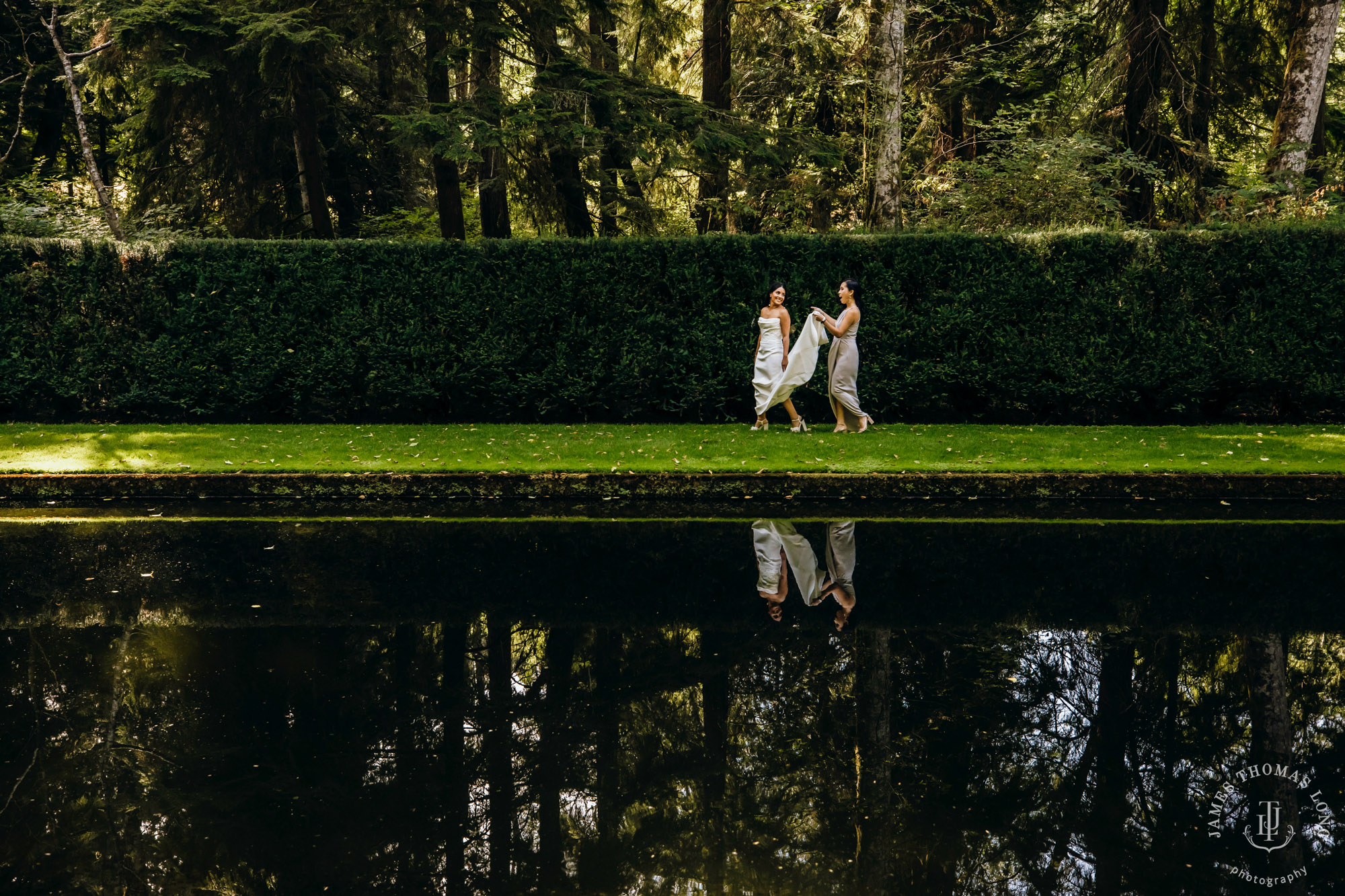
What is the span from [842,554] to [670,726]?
11.5 feet

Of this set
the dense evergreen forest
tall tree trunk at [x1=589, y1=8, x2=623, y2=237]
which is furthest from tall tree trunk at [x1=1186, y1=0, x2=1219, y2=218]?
tall tree trunk at [x1=589, y1=8, x2=623, y2=237]

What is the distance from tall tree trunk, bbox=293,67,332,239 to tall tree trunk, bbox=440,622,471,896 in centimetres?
1655

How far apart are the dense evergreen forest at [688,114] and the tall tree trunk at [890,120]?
5cm

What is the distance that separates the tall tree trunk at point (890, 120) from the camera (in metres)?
16.6

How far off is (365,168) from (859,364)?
14.3m

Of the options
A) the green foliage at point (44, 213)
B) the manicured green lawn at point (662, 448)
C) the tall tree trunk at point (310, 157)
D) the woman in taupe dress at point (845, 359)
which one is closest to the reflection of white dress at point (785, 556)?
the manicured green lawn at point (662, 448)

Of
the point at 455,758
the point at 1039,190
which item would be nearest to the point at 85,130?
the point at 1039,190

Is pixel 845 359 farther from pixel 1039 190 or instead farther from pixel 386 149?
pixel 386 149

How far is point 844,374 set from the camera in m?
13.2

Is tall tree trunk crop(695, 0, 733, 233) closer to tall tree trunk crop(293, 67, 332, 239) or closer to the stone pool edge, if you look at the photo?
tall tree trunk crop(293, 67, 332, 239)

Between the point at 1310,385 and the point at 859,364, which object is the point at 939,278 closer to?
the point at 859,364

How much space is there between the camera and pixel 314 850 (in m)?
3.53

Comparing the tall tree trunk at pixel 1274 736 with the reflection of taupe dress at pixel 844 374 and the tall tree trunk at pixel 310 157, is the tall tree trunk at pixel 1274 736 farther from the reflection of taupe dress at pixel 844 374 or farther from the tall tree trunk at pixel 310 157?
the tall tree trunk at pixel 310 157

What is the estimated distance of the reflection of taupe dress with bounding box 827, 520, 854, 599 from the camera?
685cm
